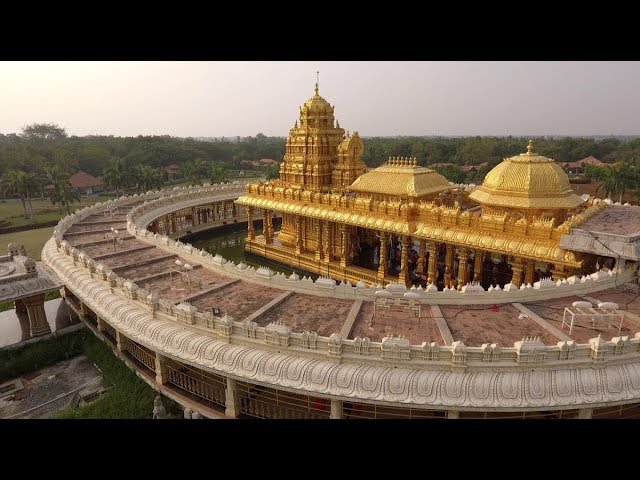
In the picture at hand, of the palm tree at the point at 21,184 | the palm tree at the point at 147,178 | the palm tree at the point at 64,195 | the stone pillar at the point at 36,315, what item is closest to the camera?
the stone pillar at the point at 36,315

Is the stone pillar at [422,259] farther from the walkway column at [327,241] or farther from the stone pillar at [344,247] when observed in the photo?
the walkway column at [327,241]

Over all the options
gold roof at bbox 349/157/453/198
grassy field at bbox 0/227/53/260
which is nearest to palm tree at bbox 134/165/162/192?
grassy field at bbox 0/227/53/260

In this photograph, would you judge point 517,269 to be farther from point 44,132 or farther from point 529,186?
point 44,132

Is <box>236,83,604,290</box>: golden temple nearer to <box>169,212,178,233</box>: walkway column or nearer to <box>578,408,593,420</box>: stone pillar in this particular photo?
<box>578,408,593,420</box>: stone pillar

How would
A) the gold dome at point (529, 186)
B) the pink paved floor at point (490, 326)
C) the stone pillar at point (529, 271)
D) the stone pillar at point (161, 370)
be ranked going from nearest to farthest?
1. the pink paved floor at point (490, 326)
2. the stone pillar at point (161, 370)
3. the stone pillar at point (529, 271)
4. the gold dome at point (529, 186)

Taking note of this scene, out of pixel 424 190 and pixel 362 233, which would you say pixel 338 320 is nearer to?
pixel 424 190

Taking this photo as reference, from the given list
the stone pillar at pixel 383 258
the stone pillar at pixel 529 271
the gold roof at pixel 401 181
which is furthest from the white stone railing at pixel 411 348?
the gold roof at pixel 401 181
